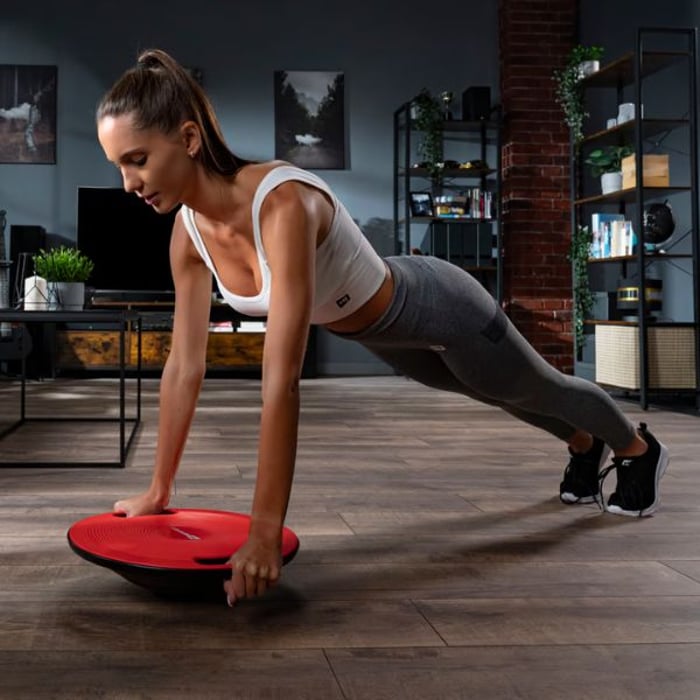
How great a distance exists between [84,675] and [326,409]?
11.4 feet

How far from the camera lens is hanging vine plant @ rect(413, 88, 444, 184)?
254 inches

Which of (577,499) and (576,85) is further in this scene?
(576,85)

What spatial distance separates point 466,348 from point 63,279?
1.78 meters

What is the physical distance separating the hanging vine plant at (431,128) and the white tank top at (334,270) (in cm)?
499

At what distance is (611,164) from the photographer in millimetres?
5332

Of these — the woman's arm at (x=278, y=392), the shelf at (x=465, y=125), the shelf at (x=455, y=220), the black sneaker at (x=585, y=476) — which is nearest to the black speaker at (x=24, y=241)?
the shelf at (x=455, y=220)

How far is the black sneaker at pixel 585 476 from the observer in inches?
84.8

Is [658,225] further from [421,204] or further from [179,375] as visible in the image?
[179,375]

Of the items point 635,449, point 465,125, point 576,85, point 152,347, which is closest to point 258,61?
point 465,125

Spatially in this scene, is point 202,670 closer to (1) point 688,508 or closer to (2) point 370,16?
(1) point 688,508

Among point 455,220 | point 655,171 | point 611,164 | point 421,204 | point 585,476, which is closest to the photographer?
point 585,476

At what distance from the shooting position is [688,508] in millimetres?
2158

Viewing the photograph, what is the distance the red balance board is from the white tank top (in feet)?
1.15

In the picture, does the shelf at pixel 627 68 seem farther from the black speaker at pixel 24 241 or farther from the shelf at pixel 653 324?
the black speaker at pixel 24 241
